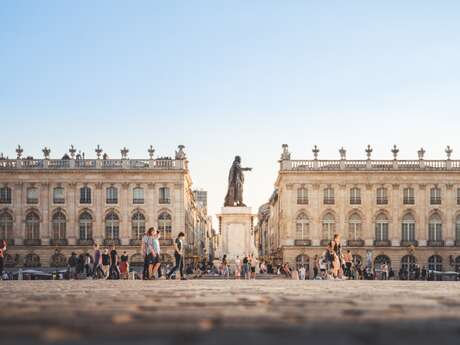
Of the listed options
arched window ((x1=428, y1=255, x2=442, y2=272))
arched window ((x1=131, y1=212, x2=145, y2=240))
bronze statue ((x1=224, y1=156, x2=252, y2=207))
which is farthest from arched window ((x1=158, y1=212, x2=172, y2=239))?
bronze statue ((x1=224, y1=156, x2=252, y2=207))

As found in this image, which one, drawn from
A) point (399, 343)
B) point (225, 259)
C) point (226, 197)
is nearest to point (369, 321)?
point (399, 343)

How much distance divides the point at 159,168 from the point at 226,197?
30.0 m

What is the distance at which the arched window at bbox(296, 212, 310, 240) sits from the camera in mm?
76750

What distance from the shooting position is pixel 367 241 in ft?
250

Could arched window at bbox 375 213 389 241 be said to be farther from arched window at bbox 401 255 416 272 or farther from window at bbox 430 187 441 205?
window at bbox 430 187 441 205

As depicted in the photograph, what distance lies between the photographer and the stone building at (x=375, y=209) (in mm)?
76000

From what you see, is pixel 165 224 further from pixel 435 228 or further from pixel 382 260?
pixel 435 228

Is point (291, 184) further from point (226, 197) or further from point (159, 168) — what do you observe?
point (226, 197)

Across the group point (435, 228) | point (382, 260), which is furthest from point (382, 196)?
point (382, 260)

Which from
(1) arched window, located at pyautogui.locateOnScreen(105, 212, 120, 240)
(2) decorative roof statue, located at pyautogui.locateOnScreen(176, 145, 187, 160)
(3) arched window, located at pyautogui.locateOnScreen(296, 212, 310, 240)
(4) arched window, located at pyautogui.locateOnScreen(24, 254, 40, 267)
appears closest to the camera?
(4) arched window, located at pyautogui.locateOnScreen(24, 254, 40, 267)

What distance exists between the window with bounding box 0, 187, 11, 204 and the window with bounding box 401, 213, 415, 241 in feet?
113

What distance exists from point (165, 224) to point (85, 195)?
7.46 m

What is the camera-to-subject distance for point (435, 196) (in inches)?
3017

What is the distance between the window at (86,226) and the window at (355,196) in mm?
22978
